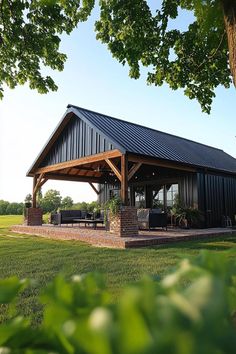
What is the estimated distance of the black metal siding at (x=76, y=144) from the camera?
13.1 metres

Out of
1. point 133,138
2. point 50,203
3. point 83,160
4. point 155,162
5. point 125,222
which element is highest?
point 133,138

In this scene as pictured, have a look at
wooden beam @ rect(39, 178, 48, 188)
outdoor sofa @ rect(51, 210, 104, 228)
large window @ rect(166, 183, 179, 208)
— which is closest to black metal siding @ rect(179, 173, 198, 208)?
large window @ rect(166, 183, 179, 208)

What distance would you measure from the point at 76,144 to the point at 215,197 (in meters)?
7.60

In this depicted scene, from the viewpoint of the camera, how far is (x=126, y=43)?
6.92 meters

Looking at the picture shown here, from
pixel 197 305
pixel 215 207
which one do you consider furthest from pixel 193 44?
pixel 215 207

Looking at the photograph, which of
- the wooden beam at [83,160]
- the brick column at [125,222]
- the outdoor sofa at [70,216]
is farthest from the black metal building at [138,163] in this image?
the outdoor sofa at [70,216]

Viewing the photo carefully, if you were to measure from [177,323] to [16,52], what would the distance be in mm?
8549

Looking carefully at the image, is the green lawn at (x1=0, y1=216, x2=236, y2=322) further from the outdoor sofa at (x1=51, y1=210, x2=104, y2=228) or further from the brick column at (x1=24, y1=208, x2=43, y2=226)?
the brick column at (x1=24, y1=208, x2=43, y2=226)

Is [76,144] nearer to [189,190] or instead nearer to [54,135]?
[54,135]

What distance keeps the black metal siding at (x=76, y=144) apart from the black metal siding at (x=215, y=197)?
551 centimetres

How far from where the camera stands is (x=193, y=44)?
713cm

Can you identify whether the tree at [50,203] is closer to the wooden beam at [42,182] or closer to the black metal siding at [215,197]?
the wooden beam at [42,182]

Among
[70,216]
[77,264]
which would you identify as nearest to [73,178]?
[70,216]

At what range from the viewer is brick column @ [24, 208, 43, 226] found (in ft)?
52.1
